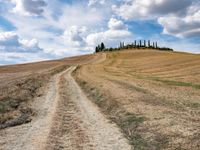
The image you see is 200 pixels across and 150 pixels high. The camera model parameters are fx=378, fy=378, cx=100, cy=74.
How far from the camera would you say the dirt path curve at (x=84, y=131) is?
1475 centimetres

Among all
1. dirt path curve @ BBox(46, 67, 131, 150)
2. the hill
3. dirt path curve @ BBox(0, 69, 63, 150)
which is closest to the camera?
dirt path curve @ BBox(46, 67, 131, 150)

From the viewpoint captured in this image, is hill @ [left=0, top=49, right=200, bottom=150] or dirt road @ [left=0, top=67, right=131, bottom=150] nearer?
dirt road @ [left=0, top=67, right=131, bottom=150]

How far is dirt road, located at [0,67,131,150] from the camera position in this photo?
1484cm

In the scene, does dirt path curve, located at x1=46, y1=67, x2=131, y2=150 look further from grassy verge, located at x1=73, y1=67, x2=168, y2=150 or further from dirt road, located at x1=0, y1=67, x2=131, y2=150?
grassy verge, located at x1=73, y1=67, x2=168, y2=150

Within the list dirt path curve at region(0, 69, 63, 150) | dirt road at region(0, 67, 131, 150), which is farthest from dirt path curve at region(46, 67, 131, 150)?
dirt path curve at region(0, 69, 63, 150)

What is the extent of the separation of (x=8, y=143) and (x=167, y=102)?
1212cm

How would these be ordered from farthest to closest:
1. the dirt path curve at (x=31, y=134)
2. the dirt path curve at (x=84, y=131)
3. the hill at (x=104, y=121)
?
the hill at (x=104, y=121) < the dirt path curve at (x=31, y=134) < the dirt path curve at (x=84, y=131)

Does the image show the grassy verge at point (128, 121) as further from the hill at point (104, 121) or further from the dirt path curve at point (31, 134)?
the dirt path curve at point (31, 134)

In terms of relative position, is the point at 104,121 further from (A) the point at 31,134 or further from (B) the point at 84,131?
(A) the point at 31,134

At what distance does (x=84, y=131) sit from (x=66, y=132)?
822 millimetres

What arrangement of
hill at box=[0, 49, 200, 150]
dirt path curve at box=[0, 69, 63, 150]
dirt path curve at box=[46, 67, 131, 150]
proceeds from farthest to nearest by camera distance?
hill at box=[0, 49, 200, 150], dirt path curve at box=[0, 69, 63, 150], dirt path curve at box=[46, 67, 131, 150]

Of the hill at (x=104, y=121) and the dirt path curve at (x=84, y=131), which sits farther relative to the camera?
the hill at (x=104, y=121)

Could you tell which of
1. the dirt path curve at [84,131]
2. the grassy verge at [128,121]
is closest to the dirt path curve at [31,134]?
the dirt path curve at [84,131]

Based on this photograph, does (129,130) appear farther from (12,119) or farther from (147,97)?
(147,97)
